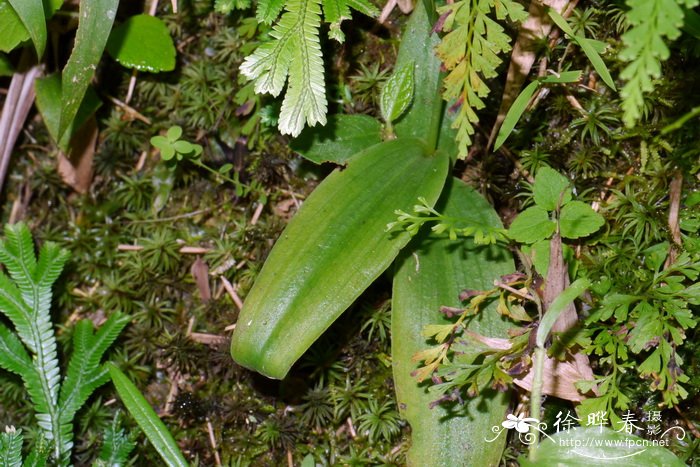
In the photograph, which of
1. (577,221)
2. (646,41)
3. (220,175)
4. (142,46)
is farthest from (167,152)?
(646,41)

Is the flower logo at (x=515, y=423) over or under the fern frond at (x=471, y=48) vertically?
under

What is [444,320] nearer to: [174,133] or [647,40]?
[647,40]

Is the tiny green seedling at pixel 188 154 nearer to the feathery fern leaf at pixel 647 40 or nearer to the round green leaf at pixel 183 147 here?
the round green leaf at pixel 183 147

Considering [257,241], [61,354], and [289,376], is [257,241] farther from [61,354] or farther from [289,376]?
[61,354]

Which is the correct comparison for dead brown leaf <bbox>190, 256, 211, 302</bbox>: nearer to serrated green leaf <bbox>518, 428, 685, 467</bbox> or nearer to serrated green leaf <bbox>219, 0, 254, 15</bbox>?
serrated green leaf <bbox>219, 0, 254, 15</bbox>

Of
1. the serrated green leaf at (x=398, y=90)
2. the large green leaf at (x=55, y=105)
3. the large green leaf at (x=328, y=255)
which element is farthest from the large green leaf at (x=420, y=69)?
the large green leaf at (x=55, y=105)

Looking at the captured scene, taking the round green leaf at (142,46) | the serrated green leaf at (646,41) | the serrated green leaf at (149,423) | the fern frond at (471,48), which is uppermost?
the serrated green leaf at (646,41)
